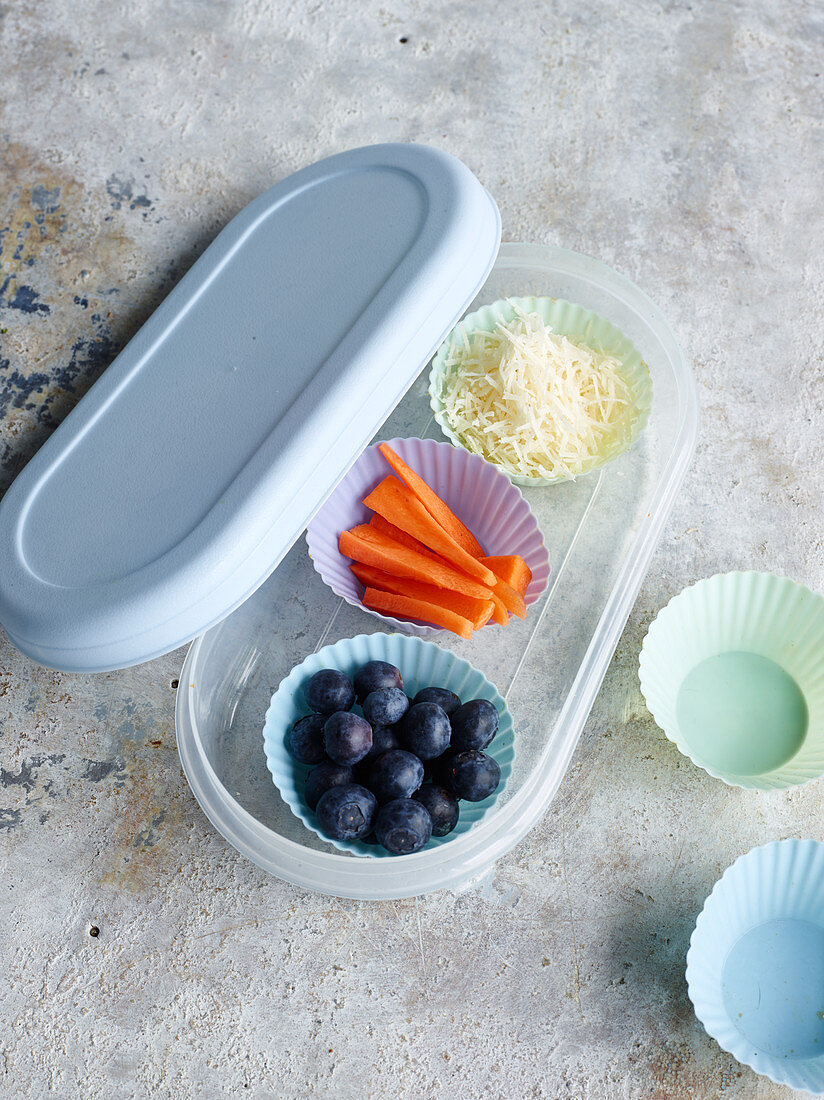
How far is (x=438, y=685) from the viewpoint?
4.29ft

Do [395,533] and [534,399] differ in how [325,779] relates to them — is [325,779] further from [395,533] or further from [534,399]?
[534,399]

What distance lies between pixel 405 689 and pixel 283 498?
358 millimetres

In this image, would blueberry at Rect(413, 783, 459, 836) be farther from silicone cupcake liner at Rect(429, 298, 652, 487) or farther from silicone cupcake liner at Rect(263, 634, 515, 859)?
silicone cupcake liner at Rect(429, 298, 652, 487)

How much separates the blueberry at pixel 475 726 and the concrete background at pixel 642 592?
191mm

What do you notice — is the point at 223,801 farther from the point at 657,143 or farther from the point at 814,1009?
the point at 657,143

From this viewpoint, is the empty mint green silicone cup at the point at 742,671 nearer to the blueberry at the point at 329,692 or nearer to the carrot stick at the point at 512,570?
the carrot stick at the point at 512,570

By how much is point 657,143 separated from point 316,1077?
183 centimetres

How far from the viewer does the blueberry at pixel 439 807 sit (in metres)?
1.17

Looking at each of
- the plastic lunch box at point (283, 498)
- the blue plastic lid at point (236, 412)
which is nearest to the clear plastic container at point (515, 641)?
the plastic lunch box at point (283, 498)

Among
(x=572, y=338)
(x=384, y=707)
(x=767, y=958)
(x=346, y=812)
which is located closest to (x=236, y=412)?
(x=384, y=707)

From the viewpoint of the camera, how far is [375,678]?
1.23m

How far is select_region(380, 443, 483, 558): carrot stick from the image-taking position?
1363 mm

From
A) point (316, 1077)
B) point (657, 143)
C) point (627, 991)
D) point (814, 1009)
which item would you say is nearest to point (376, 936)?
point (316, 1077)

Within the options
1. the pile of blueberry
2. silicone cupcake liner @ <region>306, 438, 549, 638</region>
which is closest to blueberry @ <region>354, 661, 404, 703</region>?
the pile of blueberry
